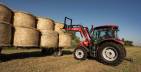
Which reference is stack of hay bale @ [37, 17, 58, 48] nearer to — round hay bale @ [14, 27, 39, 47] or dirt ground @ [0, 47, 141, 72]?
round hay bale @ [14, 27, 39, 47]

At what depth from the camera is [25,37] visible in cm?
1034

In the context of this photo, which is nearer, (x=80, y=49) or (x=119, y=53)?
(x=119, y=53)

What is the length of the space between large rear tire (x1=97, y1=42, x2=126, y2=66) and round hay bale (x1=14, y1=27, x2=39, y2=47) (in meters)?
4.21

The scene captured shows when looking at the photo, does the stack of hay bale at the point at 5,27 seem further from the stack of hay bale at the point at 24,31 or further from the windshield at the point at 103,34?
the windshield at the point at 103,34

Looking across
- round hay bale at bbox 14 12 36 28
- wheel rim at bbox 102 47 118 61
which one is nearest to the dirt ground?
wheel rim at bbox 102 47 118 61

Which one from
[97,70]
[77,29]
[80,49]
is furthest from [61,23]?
[97,70]

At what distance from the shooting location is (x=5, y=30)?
9.12m

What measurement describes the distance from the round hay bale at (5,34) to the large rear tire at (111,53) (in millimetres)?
5180

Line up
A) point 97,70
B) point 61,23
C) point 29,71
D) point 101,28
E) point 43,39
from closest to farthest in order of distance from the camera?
point 29,71 → point 97,70 → point 101,28 → point 43,39 → point 61,23

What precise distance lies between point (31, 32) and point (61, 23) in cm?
393

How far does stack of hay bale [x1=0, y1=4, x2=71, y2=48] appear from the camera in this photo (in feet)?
30.5

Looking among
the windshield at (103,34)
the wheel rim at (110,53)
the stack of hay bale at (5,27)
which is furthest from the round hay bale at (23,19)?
the wheel rim at (110,53)

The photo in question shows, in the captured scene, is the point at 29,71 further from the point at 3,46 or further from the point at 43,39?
the point at 43,39

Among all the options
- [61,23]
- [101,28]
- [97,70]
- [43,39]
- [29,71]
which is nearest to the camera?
[29,71]
